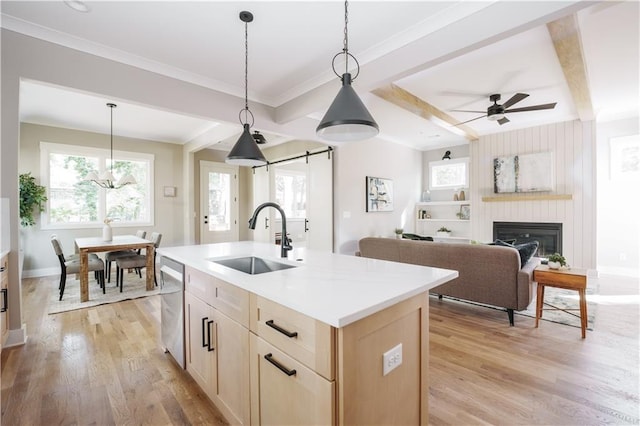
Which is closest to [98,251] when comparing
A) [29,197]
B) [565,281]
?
[29,197]

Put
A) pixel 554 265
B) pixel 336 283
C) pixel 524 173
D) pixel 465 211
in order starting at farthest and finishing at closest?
pixel 465 211 < pixel 524 173 < pixel 554 265 < pixel 336 283

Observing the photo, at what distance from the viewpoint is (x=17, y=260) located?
8.41ft

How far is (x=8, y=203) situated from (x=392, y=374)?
3.32 meters

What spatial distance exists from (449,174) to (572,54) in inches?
170

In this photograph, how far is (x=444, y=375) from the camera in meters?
2.11

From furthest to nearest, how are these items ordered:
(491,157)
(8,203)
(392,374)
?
(491,157)
(8,203)
(392,374)

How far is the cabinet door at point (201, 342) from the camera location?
1.68 m

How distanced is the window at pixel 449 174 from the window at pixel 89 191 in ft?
21.4

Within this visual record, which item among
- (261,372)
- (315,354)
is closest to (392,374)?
(315,354)

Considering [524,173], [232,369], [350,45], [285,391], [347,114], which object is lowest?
[232,369]

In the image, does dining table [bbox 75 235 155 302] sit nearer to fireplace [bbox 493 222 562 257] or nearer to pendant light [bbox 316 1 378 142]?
pendant light [bbox 316 1 378 142]

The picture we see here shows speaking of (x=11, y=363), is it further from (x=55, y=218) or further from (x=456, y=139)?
(x=456, y=139)

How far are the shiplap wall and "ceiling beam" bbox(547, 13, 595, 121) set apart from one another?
1.26 meters

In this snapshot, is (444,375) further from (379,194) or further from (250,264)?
(379,194)
